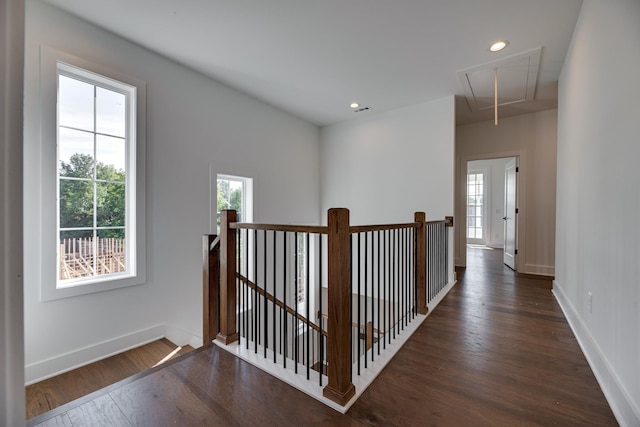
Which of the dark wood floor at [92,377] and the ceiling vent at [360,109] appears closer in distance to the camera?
the dark wood floor at [92,377]

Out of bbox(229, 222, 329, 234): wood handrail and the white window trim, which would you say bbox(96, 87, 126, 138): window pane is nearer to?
the white window trim

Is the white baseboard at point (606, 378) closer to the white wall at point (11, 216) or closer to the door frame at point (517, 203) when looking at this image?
→ the white wall at point (11, 216)

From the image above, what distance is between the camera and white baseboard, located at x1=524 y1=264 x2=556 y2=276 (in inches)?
164

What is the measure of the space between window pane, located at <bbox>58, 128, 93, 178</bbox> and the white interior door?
5768 millimetres

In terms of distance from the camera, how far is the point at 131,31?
246cm

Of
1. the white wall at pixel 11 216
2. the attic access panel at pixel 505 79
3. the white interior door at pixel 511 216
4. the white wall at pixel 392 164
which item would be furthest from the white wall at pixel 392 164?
the white wall at pixel 11 216

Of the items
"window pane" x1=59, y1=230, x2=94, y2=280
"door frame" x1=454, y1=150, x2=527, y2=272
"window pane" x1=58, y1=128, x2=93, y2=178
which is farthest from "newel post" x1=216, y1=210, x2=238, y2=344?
"door frame" x1=454, y1=150, x2=527, y2=272

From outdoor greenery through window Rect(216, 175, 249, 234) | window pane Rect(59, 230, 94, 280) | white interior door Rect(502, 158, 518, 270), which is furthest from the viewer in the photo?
white interior door Rect(502, 158, 518, 270)

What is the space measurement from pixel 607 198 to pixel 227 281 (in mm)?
2531

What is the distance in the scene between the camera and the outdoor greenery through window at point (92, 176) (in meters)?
2.29

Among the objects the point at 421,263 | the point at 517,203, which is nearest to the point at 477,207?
the point at 517,203

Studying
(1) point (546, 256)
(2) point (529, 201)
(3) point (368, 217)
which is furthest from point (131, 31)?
(1) point (546, 256)

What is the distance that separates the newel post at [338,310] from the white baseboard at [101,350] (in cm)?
210

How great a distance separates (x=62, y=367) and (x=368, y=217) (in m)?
3.98
